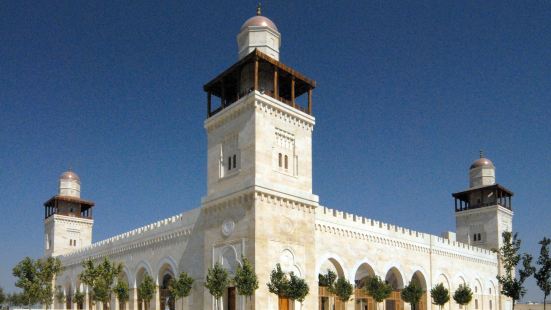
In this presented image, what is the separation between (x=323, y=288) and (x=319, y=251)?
270 cm

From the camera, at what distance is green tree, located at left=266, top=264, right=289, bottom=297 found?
26.0m

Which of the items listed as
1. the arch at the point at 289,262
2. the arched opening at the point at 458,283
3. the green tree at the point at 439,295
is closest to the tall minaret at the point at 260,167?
the arch at the point at 289,262

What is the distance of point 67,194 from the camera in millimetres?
56594

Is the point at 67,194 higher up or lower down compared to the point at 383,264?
higher up

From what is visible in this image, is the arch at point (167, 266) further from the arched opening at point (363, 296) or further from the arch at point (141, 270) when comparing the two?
the arched opening at point (363, 296)

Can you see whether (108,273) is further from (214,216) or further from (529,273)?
(529,273)

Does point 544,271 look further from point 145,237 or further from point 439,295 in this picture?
point 145,237

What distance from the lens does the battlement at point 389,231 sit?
107 feet

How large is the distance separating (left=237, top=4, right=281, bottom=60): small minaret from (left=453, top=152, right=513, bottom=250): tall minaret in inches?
1138

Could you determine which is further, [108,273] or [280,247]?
[108,273]

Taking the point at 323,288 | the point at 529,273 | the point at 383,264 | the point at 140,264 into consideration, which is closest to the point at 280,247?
the point at 323,288

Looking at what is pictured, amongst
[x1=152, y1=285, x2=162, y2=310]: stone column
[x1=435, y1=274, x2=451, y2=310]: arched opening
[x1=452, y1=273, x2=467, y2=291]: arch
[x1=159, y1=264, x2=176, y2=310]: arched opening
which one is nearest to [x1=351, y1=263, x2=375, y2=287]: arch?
[x1=435, y1=274, x2=451, y2=310]: arched opening

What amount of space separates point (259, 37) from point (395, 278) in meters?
19.3

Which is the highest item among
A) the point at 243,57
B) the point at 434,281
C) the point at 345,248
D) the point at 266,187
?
the point at 243,57
